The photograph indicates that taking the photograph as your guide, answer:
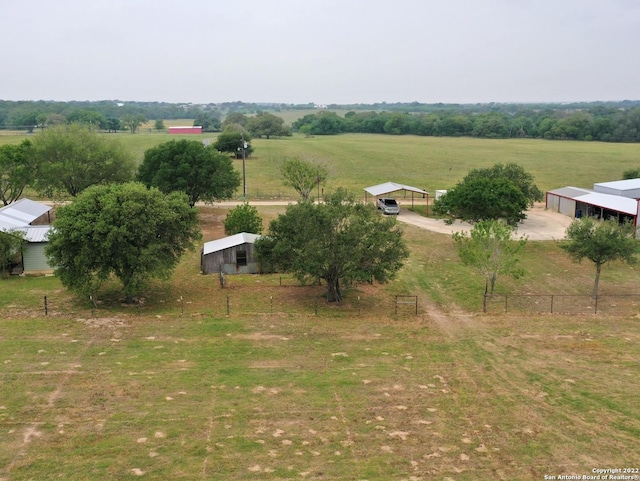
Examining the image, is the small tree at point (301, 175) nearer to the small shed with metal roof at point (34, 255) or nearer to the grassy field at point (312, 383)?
the grassy field at point (312, 383)

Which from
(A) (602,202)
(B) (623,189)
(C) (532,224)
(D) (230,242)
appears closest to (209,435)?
(D) (230,242)

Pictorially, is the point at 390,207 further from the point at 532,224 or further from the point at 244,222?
the point at 244,222

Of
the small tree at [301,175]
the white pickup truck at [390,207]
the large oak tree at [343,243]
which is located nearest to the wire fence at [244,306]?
the large oak tree at [343,243]

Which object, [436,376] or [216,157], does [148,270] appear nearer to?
[436,376]

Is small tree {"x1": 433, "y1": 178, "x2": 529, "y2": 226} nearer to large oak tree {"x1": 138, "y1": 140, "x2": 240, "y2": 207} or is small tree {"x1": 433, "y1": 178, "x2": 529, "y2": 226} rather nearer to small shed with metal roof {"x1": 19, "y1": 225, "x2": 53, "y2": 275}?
large oak tree {"x1": 138, "y1": 140, "x2": 240, "y2": 207}

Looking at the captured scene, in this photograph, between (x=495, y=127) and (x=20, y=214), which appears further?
(x=495, y=127)

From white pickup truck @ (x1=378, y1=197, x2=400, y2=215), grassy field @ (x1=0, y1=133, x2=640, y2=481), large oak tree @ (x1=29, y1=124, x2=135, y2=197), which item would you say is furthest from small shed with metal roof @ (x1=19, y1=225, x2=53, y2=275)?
white pickup truck @ (x1=378, y1=197, x2=400, y2=215)
